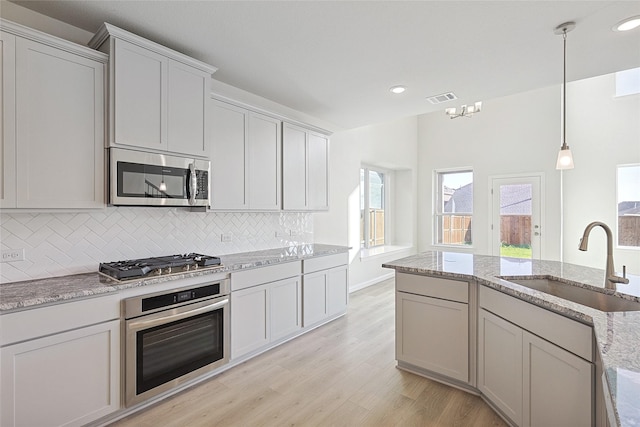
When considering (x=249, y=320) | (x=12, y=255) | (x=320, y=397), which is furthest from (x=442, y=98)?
(x=12, y=255)

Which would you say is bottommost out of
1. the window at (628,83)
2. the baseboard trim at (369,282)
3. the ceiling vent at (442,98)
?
the baseboard trim at (369,282)

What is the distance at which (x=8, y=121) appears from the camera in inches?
70.9

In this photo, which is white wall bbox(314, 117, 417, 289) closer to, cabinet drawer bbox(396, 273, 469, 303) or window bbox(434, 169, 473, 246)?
window bbox(434, 169, 473, 246)

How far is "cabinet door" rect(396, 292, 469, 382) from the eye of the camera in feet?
7.72

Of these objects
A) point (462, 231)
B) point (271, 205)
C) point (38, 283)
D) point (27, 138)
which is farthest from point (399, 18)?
point (462, 231)

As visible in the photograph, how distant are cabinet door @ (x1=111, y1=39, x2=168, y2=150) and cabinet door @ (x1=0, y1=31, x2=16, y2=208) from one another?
0.50 meters

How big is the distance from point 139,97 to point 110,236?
3.62ft

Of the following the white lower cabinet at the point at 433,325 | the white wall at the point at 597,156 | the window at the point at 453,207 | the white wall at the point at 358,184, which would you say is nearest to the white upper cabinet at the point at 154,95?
the white lower cabinet at the point at 433,325

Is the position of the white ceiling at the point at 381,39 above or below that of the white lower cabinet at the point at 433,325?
above

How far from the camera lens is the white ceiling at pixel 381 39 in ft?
6.64

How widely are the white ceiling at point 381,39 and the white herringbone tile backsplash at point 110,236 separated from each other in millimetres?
1425

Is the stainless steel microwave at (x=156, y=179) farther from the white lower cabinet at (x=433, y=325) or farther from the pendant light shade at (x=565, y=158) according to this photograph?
the pendant light shade at (x=565, y=158)

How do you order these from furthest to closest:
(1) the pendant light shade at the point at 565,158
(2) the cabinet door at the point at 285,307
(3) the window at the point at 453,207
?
1. (3) the window at the point at 453,207
2. (2) the cabinet door at the point at 285,307
3. (1) the pendant light shade at the point at 565,158

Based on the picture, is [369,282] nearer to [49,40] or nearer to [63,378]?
[63,378]
